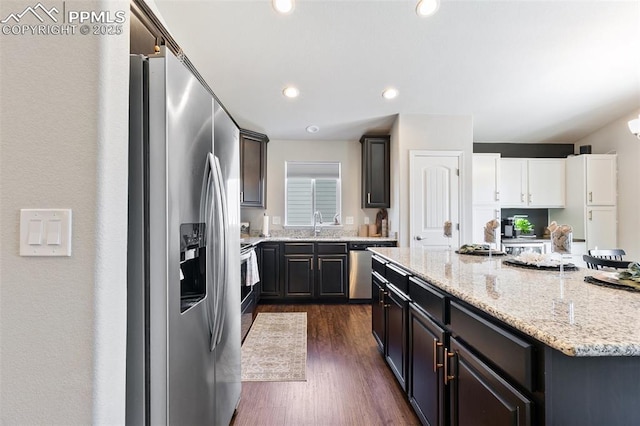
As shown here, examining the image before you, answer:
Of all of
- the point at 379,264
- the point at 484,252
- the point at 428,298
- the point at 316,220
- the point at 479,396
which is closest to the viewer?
the point at 479,396

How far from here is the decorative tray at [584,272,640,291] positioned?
1184 millimetres

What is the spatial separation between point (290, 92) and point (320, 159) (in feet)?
5.16

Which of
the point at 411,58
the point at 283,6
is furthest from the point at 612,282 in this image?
the point at 283,6

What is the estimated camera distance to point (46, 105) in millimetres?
800

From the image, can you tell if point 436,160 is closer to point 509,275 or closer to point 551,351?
point 509,275

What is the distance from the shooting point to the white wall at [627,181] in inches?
164

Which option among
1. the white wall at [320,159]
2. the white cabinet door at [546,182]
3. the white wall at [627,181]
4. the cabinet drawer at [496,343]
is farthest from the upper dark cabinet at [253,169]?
the white wall at [627,181]

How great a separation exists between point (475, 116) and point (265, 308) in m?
3.93

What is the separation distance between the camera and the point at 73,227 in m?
0.79

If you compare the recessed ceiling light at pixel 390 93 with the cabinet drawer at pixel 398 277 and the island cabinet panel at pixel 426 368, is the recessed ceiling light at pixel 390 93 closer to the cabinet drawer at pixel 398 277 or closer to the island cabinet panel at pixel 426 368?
the cabinet drawer at pixel 398 277

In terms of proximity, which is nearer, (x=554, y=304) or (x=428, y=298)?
(x=554, y=304)

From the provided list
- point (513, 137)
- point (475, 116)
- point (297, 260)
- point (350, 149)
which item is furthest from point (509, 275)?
point (513, 137)

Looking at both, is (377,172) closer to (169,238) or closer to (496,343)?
(496,343)

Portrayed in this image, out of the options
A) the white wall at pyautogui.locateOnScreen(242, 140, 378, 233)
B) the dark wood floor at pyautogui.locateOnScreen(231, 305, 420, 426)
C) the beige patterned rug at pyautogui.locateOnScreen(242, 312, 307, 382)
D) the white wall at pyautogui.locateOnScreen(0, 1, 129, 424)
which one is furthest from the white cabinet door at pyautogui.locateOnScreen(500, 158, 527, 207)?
the white wall at pyautogui.locateOnScreen(0, 1, 129, 424)
